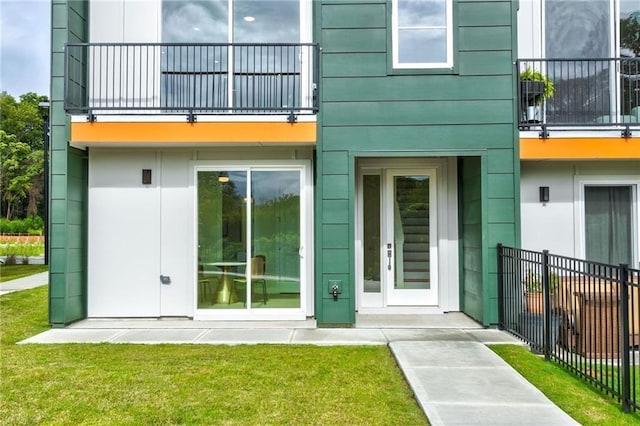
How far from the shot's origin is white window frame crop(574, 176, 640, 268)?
7602mm

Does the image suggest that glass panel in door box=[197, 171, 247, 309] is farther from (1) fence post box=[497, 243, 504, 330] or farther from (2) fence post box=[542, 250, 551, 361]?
(2) fence post box=[542, 250, 551, 361]

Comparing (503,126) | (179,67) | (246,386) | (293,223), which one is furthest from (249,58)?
(246,386)

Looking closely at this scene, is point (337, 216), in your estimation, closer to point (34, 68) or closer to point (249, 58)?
point (249, 58)

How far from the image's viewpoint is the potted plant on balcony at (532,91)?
7.10 metres

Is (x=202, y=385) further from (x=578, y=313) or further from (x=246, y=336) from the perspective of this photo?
(x=578, y=313)

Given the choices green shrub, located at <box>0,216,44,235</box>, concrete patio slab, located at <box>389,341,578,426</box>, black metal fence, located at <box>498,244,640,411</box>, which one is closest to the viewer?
concrete patio slab, located at <box>389,341,578,426</box>

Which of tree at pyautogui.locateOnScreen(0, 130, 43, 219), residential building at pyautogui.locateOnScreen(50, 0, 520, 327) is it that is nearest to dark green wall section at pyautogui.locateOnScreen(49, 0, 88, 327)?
residential building at pyautogui.locateOnScreen(50, 0, 520, 327)

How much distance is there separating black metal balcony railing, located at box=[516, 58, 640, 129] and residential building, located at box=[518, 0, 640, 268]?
14mm

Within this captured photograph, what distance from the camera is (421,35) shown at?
724cm

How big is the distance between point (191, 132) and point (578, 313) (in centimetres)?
578

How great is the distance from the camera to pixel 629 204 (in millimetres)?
7688

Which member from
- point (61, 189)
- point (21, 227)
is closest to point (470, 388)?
point (61, 189)

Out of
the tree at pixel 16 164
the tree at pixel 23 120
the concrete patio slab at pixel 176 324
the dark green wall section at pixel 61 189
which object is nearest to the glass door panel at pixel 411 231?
the concrete patio slab at pixel 176 324

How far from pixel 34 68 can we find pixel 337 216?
37494mm
